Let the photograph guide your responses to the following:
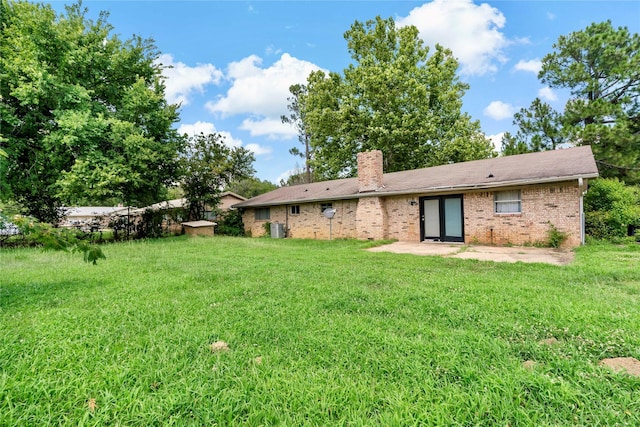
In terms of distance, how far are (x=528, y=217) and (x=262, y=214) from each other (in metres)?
13.6

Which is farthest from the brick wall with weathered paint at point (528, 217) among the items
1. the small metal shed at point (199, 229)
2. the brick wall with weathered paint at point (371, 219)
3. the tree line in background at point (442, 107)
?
the small metal shed at point (199, 229)

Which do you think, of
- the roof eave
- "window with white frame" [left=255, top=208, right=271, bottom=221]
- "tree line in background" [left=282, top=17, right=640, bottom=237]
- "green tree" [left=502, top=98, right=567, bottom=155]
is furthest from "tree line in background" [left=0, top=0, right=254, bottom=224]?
"green tree" [left=502, top=98, right=567, bottom=155]

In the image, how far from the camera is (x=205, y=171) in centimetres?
1880

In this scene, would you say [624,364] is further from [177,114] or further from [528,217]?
[177,114]

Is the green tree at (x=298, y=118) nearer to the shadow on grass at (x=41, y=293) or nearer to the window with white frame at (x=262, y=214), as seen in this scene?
the window with white frame at (x=262, y=214)

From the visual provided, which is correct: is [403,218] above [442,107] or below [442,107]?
below

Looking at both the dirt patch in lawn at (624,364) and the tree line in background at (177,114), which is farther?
the tree line in background at (177,114)

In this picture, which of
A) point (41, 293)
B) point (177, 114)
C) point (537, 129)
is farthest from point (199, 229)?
point (537, 129)

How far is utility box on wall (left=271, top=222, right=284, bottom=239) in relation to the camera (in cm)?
1708

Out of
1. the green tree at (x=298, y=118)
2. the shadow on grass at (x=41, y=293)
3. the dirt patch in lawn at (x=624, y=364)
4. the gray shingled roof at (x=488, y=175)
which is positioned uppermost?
the green tree at (x=298, y=118)

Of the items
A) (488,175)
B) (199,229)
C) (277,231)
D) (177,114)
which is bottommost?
(277,231)

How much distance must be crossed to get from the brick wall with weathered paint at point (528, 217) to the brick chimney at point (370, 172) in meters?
3.76

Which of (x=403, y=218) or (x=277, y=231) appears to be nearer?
(x=403, y=218)

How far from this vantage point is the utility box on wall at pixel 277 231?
17078 millimetres
